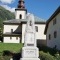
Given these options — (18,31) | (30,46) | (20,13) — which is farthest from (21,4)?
(30,46)

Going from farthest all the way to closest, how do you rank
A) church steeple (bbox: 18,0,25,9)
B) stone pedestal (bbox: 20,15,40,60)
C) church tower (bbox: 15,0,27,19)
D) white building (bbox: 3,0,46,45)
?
church steeple (bbox: 18,0,25,9) → church tower (bbox: 15,0,27,19) → white building (bbox: 3,0,46,45) → stone pedestal (bbox: 20,15,40,60)

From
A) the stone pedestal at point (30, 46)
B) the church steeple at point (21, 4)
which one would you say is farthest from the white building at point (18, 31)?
the stone pedestal at point (30, 46)

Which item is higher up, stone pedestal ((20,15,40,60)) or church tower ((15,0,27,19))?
church tower ((15,0,27,19))

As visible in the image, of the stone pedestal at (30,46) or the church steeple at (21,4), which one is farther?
the church steeple at (21,4)

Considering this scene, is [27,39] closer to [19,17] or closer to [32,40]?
[32,40]

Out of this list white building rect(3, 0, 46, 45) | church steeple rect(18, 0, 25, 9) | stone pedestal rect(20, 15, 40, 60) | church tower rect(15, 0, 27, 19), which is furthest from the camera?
church steeple rect(18, 0, 25, 9)

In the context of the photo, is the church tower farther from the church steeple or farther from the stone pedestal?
the stone pedestal

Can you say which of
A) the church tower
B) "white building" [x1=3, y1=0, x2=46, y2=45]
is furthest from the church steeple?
"white building" [x1=3, y1=0, x2=46, y2=45]

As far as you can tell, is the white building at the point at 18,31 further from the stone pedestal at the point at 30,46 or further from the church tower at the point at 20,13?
the stone pedestal at the point at 30,46

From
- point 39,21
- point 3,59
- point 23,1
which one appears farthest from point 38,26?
point 3,59

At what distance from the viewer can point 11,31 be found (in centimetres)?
6034

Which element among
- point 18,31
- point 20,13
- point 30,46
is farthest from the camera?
point 20,13

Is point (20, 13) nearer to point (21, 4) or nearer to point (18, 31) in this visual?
point (21, 4)

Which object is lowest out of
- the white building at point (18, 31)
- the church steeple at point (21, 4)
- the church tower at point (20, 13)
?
the white building at point (18, 31)
